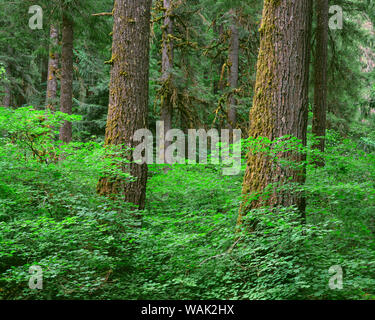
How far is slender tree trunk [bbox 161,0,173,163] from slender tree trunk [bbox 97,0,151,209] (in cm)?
663

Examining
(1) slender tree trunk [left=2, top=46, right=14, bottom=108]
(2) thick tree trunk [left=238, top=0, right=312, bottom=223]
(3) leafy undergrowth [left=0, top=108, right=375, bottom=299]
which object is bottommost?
(3) leafy undergrowth [left=0, top=108, right=375, bottom=299]

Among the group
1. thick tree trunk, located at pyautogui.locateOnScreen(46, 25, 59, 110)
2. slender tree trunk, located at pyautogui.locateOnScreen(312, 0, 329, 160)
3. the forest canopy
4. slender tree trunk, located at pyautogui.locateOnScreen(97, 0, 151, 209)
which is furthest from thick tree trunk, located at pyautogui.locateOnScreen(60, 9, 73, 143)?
slender tree trunk, located at pyautogui.locateOnScreen(312, 0, 329, 160)

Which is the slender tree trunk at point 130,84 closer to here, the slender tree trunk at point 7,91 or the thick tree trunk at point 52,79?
the thick tree trunk at point 52,79

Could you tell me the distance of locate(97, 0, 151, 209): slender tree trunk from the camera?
575cm

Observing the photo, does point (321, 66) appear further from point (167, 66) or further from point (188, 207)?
point (167, 66)

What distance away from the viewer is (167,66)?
13.1m

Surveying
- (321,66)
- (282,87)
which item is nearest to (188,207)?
(282,87)

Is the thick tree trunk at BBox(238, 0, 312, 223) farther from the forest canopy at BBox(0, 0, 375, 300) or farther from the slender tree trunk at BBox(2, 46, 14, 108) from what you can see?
the slender tree trunk at BBox(2, 46, 14, 108)

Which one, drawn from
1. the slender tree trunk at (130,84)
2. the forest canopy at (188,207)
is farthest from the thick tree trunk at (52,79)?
the slender tree trunk at (130,84)

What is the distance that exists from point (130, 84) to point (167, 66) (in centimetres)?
761

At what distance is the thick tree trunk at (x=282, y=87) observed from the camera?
4574 mm

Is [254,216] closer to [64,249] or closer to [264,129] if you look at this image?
[264,129]

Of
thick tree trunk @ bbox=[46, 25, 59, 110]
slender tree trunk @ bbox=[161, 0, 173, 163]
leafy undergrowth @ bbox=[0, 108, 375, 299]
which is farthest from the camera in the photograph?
slender tree trunk @ bbox=[161, 0, 173, 163]

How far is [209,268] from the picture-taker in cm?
416
